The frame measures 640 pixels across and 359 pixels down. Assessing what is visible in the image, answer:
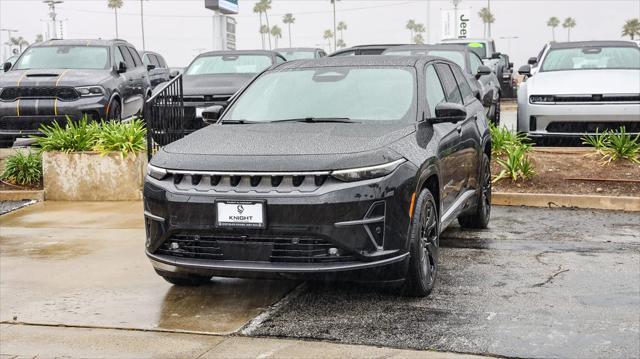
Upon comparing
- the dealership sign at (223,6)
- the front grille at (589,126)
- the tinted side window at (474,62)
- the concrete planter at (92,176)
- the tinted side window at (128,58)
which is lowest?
the concrete planter at (92,176)

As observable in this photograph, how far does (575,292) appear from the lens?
18.2ft

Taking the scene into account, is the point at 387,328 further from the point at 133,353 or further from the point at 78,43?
the point at 78,43

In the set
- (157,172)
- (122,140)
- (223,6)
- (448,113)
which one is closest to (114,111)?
(122,140)

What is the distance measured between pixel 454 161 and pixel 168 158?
233 centimetres

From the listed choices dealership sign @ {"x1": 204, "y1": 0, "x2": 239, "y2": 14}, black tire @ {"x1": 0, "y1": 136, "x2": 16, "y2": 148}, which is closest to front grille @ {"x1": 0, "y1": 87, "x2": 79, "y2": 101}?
black tire @ {"x1": 0, "y1": 136, "x2": 16, "y2": 148}

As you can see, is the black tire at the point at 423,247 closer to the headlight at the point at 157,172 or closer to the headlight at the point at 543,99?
the headlight at the point at 157,172

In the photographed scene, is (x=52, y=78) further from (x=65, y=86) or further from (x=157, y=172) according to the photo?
(x=157, y=172)

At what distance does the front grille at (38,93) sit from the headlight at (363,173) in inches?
348

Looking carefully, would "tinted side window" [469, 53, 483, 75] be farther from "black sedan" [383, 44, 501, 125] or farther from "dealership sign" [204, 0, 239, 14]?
"dealership sign" [204, 0, 239, 14]

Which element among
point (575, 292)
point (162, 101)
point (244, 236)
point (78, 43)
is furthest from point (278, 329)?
point (78, 43)

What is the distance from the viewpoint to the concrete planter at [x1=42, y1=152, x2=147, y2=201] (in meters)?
9.77

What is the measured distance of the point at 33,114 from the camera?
1251 cm

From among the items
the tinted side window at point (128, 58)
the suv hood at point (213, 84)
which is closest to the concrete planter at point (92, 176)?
the suv hood at point (213, 84)

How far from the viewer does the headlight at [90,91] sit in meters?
12.8
